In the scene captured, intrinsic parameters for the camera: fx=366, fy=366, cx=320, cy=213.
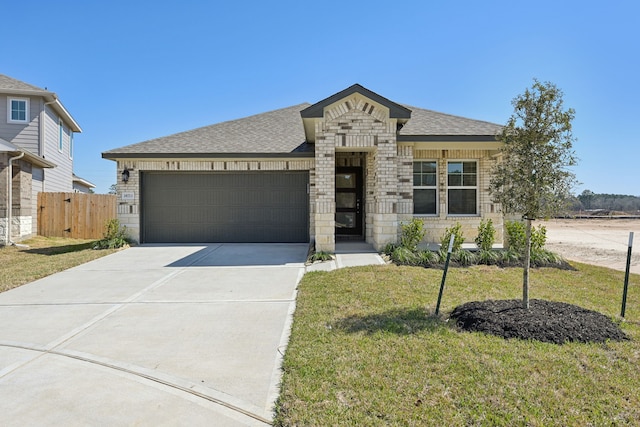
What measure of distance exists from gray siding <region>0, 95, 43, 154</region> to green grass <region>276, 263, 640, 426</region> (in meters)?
17.3

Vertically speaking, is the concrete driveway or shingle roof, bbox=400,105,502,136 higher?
shingle roof, bbox=400,105,502,136

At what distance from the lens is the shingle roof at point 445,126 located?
34.2 ft

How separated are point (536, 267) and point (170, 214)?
1062 centimetres

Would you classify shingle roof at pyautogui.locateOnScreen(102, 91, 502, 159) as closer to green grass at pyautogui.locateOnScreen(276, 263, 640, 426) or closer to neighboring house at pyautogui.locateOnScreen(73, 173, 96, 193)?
green grass at pyautogui.locateOnScreen(276, 263, 640, 426)

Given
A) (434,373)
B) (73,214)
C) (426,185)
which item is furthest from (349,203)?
(73,214)

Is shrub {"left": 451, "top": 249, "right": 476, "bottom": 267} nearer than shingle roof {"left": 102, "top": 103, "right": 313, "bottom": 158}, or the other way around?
shrub {"left": 451, "top": 249, "right": 476, "bottom": 267}

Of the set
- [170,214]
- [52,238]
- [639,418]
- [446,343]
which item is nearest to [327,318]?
[446,343]

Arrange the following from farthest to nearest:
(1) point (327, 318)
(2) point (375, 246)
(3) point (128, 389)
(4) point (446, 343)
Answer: (2) point (375, 246) < (1) point (327, 318) < (4) point (446, 343) < (3) point (128, 389)

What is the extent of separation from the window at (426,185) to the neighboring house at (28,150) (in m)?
13.1

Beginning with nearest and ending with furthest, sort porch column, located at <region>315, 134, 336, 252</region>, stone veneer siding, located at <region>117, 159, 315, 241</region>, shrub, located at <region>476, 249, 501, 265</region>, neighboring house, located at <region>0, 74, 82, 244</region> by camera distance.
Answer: shrub, located at <region>476, 249, 501, 265</region> → porch column, located at <region>315, 134, 336, 252</region> → stone veneer siding, located at <region>117, 159, 315, 241</region> → neighboring house, located at <region>0, 74, 82, 244</region>

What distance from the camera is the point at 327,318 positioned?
4.63 m

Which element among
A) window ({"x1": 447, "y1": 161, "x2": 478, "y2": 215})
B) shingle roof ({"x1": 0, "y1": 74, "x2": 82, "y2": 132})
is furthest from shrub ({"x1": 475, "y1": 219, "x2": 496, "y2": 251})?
shingle roof ({"x1": 0, "y1": 74, "x2": 82, "y2": 132})

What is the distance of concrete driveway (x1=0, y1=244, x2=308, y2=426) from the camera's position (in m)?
2.71

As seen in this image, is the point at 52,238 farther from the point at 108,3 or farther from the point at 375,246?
the point at 375,246
